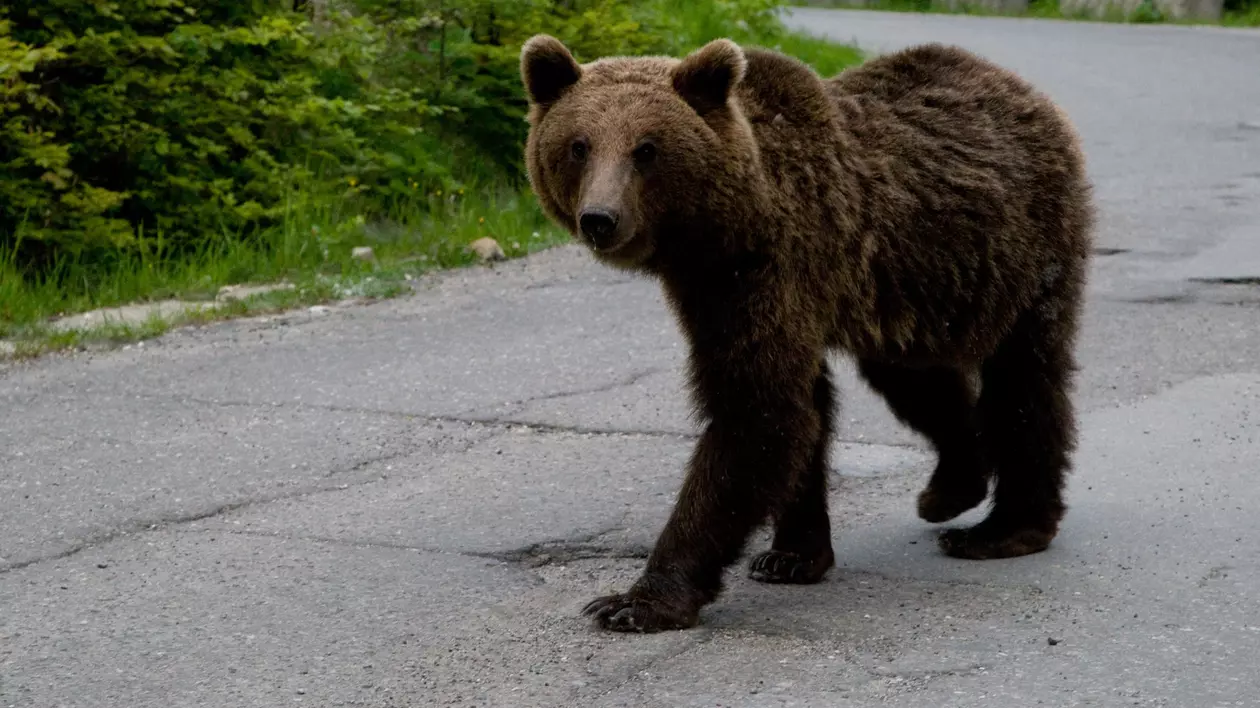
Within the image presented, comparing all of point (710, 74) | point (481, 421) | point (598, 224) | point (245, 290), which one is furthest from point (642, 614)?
point (245, 290)

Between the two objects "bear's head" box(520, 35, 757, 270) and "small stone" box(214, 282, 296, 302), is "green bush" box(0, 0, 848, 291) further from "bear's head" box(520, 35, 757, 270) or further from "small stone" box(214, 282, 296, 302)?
"bear's head" box(520, 35, 757, 270)

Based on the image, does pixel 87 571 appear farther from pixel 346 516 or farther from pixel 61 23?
pixel 61 23

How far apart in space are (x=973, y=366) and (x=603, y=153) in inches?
63.0

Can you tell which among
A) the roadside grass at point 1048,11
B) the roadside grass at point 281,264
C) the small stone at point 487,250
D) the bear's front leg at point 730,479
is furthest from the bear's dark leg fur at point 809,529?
the roadside grass at point 1048,11

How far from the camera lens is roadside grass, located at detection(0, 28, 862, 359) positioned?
8.32 metres

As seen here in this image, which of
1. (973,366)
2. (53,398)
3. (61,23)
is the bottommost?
(53,398)

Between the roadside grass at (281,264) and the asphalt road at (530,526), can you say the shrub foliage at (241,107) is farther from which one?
the asphalt road at (530,526)

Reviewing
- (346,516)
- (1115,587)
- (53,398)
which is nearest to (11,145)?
(53,398)

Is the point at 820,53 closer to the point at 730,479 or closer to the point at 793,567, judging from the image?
the point at 793,567

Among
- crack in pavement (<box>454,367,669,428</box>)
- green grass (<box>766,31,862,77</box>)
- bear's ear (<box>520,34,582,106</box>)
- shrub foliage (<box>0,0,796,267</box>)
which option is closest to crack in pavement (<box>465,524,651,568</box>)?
bear's ear (<box>520,34,582,106</box>)

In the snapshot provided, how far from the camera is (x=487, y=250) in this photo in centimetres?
1002

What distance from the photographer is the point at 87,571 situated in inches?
204

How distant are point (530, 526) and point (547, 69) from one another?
1574mm

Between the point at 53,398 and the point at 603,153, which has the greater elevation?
the point at 603,153
